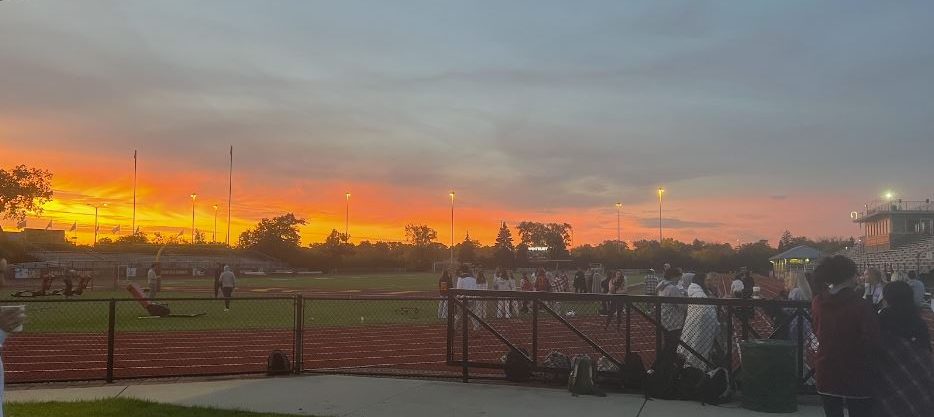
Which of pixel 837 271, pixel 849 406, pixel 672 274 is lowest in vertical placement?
pixel 849 406

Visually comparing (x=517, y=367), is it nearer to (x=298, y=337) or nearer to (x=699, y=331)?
(x=699, y=331)

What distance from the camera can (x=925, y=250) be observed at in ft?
205

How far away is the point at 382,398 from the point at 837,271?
19.3 feet

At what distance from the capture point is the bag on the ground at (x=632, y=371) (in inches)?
393

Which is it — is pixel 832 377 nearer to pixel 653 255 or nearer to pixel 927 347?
pixel 927 347

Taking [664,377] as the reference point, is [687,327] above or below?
above

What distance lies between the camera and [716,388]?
9.15 m

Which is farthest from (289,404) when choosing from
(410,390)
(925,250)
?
(925,250)

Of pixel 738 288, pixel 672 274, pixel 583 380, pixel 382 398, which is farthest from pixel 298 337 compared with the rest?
pixel 738 288

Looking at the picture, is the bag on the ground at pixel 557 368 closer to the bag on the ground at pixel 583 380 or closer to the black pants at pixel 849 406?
the bag on the ground at pixel 583 380

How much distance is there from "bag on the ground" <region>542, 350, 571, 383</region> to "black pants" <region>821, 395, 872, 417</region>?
5.11 metres

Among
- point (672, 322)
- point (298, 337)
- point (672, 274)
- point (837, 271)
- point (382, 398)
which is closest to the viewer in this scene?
point (837, 271)

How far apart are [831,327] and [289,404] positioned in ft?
20.4

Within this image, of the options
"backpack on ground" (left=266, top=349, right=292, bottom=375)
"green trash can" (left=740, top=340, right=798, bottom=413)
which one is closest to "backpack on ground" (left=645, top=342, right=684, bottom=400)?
"green trash can" (left=740, top=340, right=798, bottom=413)
